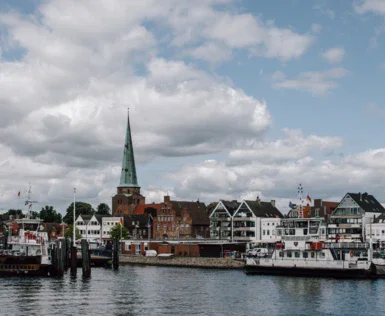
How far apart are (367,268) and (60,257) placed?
41129 mm

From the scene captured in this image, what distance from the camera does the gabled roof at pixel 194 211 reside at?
15688cm

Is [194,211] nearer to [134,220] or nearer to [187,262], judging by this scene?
[134,220]

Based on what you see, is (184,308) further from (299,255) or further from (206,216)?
(206,216)

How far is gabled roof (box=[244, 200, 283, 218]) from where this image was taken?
145875 millimetres

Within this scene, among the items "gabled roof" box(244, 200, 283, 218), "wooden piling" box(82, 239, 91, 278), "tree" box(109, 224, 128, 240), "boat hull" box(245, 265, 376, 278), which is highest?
"gabled roof" box(244, 200, 283, 218)

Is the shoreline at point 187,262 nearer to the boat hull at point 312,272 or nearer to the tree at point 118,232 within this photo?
the boat hull at point 312,272

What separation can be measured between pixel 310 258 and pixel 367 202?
52.3 m

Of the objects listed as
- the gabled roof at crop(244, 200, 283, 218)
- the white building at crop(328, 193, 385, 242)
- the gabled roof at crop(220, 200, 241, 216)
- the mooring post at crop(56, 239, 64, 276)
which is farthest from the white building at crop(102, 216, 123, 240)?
the mooring post at crop(56, 239, 64, 276)

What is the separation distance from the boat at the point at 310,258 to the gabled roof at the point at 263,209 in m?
48.5

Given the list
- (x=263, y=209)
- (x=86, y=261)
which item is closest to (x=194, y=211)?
(x=263, y=209)

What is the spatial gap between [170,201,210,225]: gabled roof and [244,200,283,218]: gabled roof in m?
15.6

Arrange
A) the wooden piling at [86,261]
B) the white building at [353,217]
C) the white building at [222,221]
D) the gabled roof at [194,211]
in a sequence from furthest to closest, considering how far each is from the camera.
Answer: the gabled roof at [194,211] → the white building at [222,221] → the white building at [353,217] → the wooden piling at [86,261]

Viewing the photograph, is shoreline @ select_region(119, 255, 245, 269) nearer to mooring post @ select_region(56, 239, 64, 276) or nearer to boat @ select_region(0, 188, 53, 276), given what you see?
boat @ select_region(0, 188, 53, 276)

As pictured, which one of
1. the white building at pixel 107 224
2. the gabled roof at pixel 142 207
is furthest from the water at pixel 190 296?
the gabled roof at pixel 142 207
